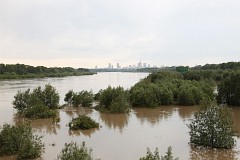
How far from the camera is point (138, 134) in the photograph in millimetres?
24812

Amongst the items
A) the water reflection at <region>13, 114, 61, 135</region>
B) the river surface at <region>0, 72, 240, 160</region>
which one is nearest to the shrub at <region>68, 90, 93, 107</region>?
the river surface at <region>0, 72, 240, 160</region>

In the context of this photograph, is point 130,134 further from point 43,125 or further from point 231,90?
point 231,90

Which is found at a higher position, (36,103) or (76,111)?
(36,103)

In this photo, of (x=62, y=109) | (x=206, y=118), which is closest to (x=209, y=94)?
(x=62, y=109)

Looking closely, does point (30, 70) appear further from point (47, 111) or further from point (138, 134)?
point (138, 134)

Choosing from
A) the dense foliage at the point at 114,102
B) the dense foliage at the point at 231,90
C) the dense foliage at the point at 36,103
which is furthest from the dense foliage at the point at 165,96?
the dense foliage at the point at 36,103

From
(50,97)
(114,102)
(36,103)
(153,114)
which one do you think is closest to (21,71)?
(50,97)

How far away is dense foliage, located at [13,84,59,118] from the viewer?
3300 centimetres

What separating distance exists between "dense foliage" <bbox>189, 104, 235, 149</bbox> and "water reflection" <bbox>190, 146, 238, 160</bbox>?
0.51m

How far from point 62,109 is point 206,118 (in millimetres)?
22055

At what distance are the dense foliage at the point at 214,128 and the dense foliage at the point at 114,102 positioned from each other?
586 inches

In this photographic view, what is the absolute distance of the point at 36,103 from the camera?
114ft

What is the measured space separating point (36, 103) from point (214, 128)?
66.4ft

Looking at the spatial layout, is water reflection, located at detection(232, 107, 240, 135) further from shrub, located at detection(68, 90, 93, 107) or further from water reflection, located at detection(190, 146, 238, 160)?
shrub, located at detection(68, 90, 93, 107)
